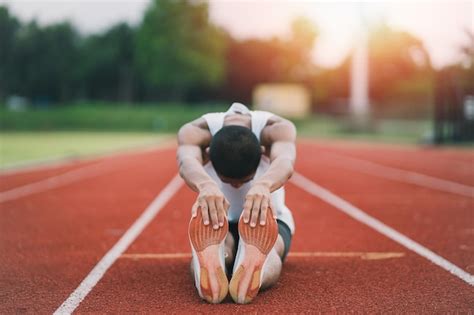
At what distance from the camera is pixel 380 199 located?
883cm

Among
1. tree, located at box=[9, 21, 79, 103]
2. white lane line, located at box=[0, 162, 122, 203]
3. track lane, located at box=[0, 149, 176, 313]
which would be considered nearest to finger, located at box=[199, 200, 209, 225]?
track lane, located at box=[0, 149, 176, 313]

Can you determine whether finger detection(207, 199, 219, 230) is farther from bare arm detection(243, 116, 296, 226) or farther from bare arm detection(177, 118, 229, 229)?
bare arm detection(243, 116, 296, 226)

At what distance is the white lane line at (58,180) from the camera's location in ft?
30.6

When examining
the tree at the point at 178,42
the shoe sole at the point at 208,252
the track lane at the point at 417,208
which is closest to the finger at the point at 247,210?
the shoe sole at the point at 208,252

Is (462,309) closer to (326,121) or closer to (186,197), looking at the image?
(186,197)

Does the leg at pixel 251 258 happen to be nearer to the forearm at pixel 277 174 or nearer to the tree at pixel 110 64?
the forearm at pixel 277 174

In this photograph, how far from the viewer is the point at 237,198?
4410 mm

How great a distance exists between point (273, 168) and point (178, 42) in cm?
4482

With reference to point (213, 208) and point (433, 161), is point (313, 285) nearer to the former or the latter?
point (213, 208)

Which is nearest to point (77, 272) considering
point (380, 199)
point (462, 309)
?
point (462, 309)

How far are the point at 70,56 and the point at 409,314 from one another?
53.4 m

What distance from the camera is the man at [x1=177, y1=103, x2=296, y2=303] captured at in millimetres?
3506

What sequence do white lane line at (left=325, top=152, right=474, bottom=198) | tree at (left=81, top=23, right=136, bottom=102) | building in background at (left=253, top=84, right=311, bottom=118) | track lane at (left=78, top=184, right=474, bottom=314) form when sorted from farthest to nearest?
tree at (left=81, top=23, right=136, bottom=102)
building in background at (left=253, top=84, right=311, bottom=118)
white lane line at (left=325, top=152, right=474, bottom=198)
track lane at (left=78, top=184, right=474, bottom=314)

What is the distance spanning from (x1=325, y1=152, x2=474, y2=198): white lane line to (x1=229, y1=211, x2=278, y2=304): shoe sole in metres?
6.48
